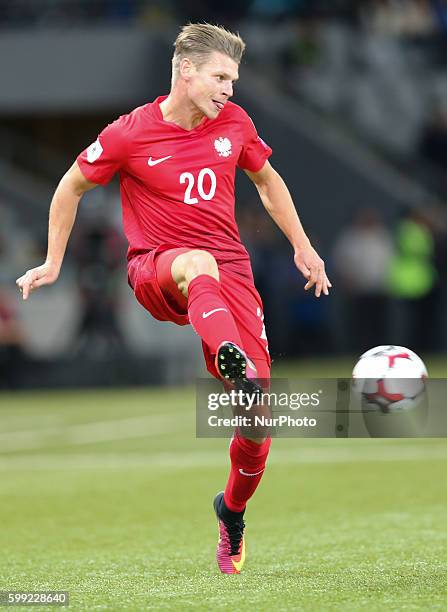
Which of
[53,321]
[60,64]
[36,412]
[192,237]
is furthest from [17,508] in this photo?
[60,64]

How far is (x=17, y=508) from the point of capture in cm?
1012

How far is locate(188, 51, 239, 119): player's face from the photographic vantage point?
689 centimetres

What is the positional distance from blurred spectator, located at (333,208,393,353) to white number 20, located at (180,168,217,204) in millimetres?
15437

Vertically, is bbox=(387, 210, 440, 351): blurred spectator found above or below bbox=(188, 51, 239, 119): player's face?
above

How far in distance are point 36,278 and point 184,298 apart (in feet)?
2.26

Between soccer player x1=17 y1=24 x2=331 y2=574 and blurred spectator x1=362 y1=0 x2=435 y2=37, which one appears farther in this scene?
blurred spectator x1=362 y1=0 x2=435 y2=37

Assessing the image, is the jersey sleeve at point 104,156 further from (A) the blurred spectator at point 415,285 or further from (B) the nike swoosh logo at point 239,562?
(A) the blurred spectator at point 415,285

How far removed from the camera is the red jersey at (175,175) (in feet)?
22.9

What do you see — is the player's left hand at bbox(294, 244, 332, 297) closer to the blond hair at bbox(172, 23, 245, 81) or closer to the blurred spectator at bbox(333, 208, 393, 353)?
the blond hair at bbox(172, 23, 245, 81)

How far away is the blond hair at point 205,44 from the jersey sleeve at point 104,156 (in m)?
0.48

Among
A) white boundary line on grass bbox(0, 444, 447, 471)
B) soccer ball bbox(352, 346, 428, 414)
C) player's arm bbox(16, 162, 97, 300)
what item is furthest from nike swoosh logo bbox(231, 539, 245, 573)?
white boundary line on grass bbox(0, 444, 447, 471)

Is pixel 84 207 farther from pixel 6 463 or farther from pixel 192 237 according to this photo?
pixel 192 237

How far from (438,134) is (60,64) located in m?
6.36

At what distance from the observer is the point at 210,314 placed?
6.41 metres
